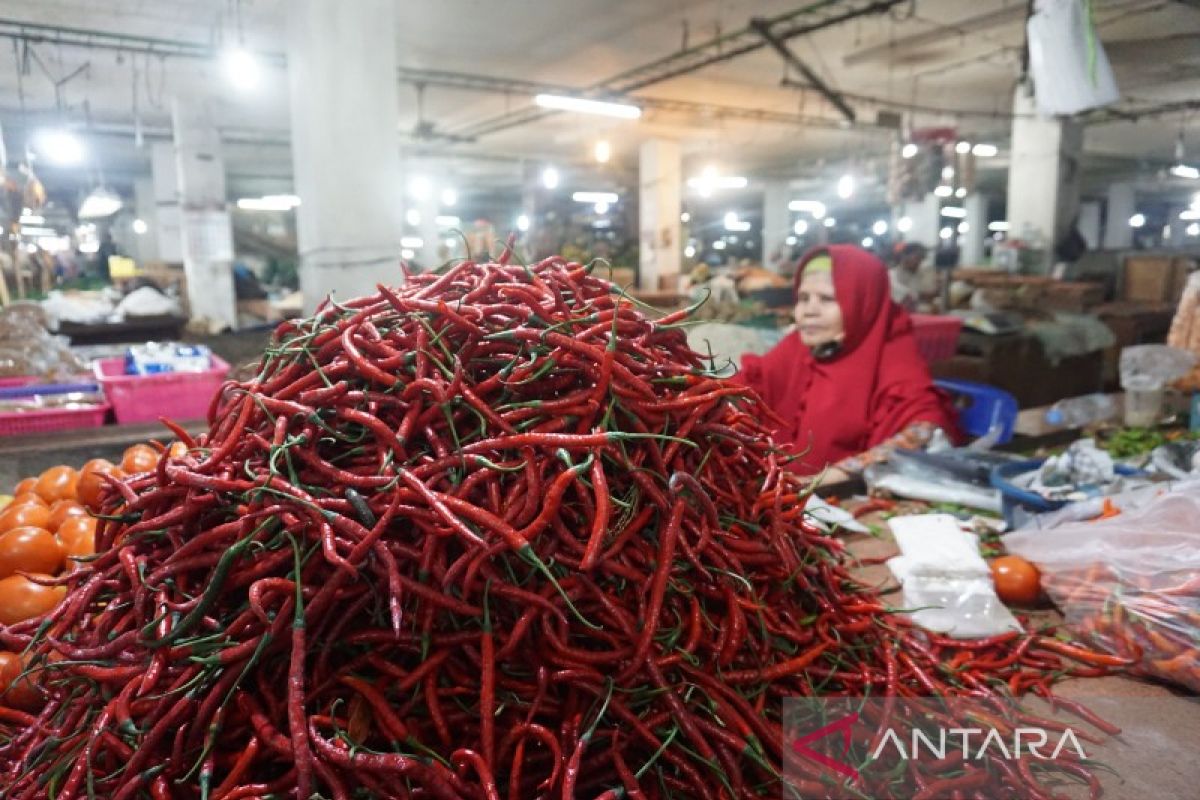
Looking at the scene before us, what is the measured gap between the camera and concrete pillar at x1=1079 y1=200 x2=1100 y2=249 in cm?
2961

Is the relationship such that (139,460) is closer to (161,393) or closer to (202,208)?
(161,393)

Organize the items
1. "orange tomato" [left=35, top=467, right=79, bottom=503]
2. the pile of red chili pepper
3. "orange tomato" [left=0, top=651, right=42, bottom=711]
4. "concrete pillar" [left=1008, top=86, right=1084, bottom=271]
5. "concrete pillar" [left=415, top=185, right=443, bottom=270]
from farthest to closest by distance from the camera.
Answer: "concrete pillar" [left=415, top=185, right=443, bottom=270] → "concrete pillar" [left=1008, top=86, right=1084, bottom=271] → "orange tomato" [left=35, top=467, right=79, bottom=503] → "orange tomato" [left=0, top=651, right=42, bottom=711] → the pile of red chili pepper

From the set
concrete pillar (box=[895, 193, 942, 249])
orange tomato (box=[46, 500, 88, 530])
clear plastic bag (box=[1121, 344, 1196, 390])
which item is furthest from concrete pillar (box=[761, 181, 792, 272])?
orange tomato (box=[46, 500, 88, 530])

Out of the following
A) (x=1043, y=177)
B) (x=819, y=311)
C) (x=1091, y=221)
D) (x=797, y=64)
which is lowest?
(x=819, y=311)

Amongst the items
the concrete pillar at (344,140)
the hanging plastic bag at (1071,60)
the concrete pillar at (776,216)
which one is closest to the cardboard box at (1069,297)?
the hanging plastic bag at (1071,60)

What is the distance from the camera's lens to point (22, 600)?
1.90 meters

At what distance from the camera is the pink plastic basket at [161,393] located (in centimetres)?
407

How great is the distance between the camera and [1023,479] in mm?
2752

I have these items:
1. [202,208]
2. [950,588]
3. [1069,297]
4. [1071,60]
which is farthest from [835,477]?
[202,208]

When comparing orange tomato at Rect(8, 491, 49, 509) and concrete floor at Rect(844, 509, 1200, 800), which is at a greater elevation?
orange tomato at Rect(8, 491, 49, 509)

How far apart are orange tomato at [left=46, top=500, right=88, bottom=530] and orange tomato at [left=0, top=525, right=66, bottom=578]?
11cm

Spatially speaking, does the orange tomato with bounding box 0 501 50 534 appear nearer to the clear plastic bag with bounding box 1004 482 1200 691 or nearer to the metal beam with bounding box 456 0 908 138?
the clear plastic bag with bounding box 1004 482 1200 691

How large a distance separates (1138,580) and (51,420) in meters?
4.71

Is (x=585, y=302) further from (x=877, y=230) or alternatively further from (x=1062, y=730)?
(x=877, y=230)
